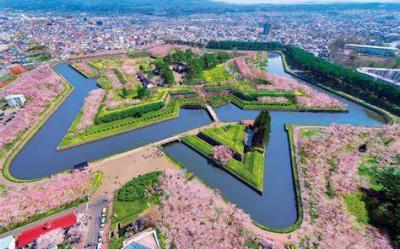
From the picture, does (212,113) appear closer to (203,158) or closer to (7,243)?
(203,158)

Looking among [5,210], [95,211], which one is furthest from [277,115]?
[5,210]

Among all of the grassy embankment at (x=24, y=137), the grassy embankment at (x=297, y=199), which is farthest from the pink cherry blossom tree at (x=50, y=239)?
the grassy embankment at (x=297, y=199)

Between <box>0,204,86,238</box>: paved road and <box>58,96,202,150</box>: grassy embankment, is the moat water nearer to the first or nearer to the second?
<box>58,96,202,150</box>: grassy embankment

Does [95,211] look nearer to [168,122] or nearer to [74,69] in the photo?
[168,122]

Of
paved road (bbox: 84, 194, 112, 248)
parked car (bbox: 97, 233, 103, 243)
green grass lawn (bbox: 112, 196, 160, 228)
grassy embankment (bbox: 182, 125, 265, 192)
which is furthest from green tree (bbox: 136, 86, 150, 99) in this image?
parked car (bbox: 97, 233, 103, 243)

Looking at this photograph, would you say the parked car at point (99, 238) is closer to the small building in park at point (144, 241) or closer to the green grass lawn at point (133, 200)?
the green grass lawn at point (133, 200)
